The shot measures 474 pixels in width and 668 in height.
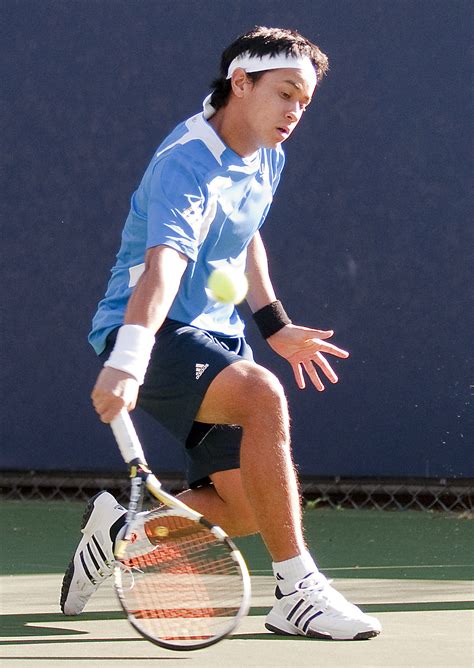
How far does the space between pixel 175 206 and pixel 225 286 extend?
0.33 metres

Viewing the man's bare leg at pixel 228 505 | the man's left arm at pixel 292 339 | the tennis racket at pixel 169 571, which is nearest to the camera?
the tennis racket at pixel 169 571

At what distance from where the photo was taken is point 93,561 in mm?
3398

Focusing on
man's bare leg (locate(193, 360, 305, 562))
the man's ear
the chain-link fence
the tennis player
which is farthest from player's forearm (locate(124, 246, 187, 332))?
the chain-link fence

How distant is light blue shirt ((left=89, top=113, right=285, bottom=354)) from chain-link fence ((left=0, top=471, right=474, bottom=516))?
2.26 m

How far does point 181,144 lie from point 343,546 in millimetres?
1833

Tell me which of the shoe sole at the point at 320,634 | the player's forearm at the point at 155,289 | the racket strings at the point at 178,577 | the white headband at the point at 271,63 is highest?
the white headband at the point at 271,63

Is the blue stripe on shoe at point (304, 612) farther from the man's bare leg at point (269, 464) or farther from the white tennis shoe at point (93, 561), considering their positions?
the white tennis shoe at point (93, 561)

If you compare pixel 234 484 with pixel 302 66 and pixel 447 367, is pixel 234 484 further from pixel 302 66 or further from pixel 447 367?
pixel 447 367

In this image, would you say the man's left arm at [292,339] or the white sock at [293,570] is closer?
the white sock at [293,570]

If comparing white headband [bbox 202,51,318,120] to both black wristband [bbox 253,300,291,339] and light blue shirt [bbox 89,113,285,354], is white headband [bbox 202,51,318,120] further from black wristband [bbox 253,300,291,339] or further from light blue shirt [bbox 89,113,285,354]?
black wristband [bbox 253,300,291,339]

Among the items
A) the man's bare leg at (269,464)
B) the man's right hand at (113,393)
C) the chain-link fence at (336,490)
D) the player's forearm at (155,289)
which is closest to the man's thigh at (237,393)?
the man's bare leg at (269,464)

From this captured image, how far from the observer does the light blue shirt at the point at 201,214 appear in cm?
320

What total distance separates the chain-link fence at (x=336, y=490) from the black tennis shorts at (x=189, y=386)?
A: 2.25 m

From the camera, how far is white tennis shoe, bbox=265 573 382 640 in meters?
3.00
